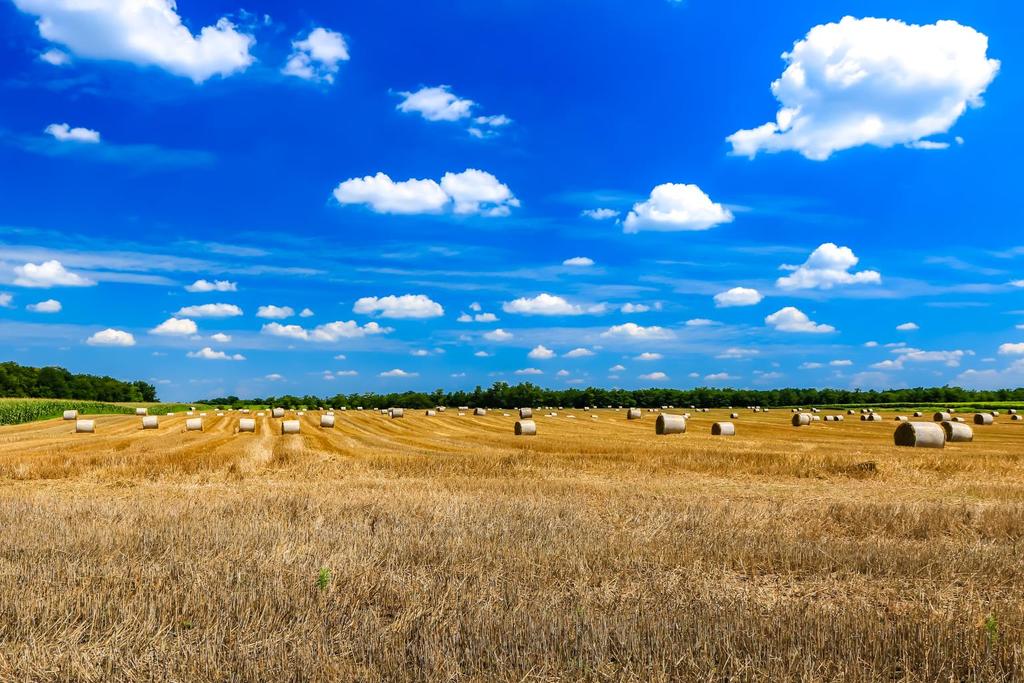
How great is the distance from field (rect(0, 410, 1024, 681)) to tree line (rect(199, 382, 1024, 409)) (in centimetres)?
10777

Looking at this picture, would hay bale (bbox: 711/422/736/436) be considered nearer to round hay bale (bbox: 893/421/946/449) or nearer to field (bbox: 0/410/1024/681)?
round hay bale (bbox: 893/421/946/449)

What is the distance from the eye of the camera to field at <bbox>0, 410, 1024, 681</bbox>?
5.32 metres

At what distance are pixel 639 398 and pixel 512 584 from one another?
12487 cm

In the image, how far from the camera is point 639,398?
12975 centimetres

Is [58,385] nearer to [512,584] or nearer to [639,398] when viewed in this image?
[639,398]

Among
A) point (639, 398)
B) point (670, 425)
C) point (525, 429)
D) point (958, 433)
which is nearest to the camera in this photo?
point (958, 433)

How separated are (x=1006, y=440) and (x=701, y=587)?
34.1m

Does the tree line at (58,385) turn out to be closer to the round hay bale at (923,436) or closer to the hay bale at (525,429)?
the hay bale at (525,429)

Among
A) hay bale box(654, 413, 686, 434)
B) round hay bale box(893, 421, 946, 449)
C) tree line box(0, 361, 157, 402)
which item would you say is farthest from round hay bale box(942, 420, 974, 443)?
tree line box(0, 361, 157, 402)

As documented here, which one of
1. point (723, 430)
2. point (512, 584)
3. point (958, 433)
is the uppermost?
point (958, 433)

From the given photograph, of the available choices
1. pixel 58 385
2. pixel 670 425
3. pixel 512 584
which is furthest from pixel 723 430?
pixel 58 385

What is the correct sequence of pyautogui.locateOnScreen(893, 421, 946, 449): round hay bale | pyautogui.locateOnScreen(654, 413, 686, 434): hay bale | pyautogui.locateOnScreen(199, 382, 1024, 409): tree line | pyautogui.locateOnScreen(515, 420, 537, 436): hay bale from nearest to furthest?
pyautogui.locateOnScreen(893, 421, 946, 449): round hay bale
pyautogui.locateOnScreen(515, 420, 537, 436): hay bale
pyautogui.locateOnScreen(654, 413, 686, 434): hay bale
pyautogui.locateOnScreen(199, 382, 1024, 409): tree line

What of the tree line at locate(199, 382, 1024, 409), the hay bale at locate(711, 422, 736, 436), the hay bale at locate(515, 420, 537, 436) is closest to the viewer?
the hay bale at locate(711, 422, 736, 436)

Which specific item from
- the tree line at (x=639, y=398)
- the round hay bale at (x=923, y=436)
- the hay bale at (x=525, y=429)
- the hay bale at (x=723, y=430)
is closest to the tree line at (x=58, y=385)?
the tree line at (x=639, y=398)
